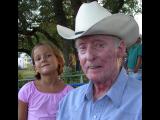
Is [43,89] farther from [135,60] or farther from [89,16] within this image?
[135,60]

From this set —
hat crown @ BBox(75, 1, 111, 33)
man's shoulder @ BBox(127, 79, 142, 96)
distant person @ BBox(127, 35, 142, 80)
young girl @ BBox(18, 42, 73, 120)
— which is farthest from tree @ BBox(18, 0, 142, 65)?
man's shoulder @ BBox(127, 79, 142, 96)

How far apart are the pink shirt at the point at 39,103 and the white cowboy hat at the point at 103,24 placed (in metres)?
0.74

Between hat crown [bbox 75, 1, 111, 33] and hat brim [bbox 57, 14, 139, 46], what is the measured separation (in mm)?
60

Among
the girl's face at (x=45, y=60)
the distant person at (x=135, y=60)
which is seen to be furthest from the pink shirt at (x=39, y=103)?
the distant person at (x=135, y=60)

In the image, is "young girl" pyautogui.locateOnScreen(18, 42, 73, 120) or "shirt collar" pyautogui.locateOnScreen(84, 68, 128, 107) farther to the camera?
"young girl" pyautogui.locateOnScreen(18, 42, 73, 120)

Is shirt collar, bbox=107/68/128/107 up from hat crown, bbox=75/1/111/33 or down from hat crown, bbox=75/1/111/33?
down

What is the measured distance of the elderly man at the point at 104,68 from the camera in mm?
1652

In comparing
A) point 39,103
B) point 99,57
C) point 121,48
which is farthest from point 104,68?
point 39,103

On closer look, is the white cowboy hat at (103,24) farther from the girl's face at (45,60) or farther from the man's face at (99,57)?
the girl's face at (45,60)

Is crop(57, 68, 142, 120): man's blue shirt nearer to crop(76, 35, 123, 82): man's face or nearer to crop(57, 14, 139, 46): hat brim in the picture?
crop(76, 35, 123, 82): man's face

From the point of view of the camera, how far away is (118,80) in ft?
5.69

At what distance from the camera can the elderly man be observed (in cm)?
165

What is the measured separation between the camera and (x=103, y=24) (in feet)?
5.55
